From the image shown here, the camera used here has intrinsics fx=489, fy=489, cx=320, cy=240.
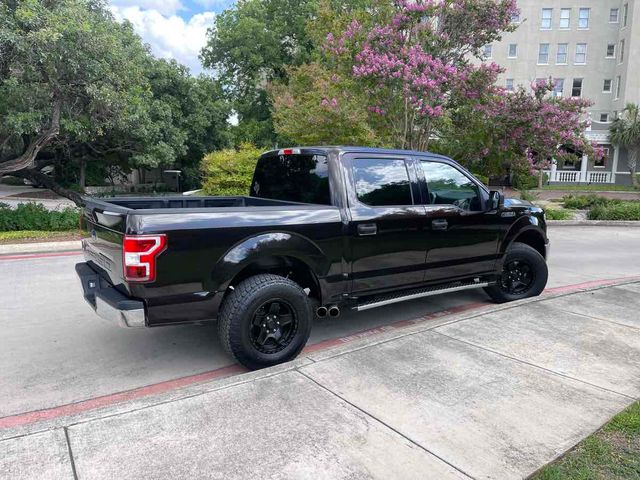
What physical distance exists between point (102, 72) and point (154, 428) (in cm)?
A: 956

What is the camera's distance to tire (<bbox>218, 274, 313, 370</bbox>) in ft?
12.7

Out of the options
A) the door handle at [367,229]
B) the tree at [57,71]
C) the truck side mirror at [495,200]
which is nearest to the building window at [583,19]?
the tree at [57,71]

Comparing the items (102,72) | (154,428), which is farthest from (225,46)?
(154,428)

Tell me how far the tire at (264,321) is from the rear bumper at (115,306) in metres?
0.64

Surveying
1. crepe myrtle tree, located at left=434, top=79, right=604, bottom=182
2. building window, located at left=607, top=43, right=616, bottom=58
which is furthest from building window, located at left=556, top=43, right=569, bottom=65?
crepe myrtle tree, located at left=434, top=79, right=604, bottom=182

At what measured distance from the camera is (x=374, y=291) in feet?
15.7

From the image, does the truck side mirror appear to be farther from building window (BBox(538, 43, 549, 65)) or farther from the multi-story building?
building window (BBox(538, 43, 549, 65))

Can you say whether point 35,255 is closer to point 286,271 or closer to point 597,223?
point 286,271

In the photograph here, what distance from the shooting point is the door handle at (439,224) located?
502cm

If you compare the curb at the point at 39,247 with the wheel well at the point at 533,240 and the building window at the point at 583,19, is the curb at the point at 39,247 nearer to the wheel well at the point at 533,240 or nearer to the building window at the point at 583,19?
the wheel well at the point at 533,240

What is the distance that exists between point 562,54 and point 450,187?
42428 mm

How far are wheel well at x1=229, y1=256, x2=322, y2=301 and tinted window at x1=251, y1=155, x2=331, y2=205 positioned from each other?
0.67m

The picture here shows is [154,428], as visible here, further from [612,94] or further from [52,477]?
[612,94]

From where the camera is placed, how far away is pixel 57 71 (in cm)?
1010
